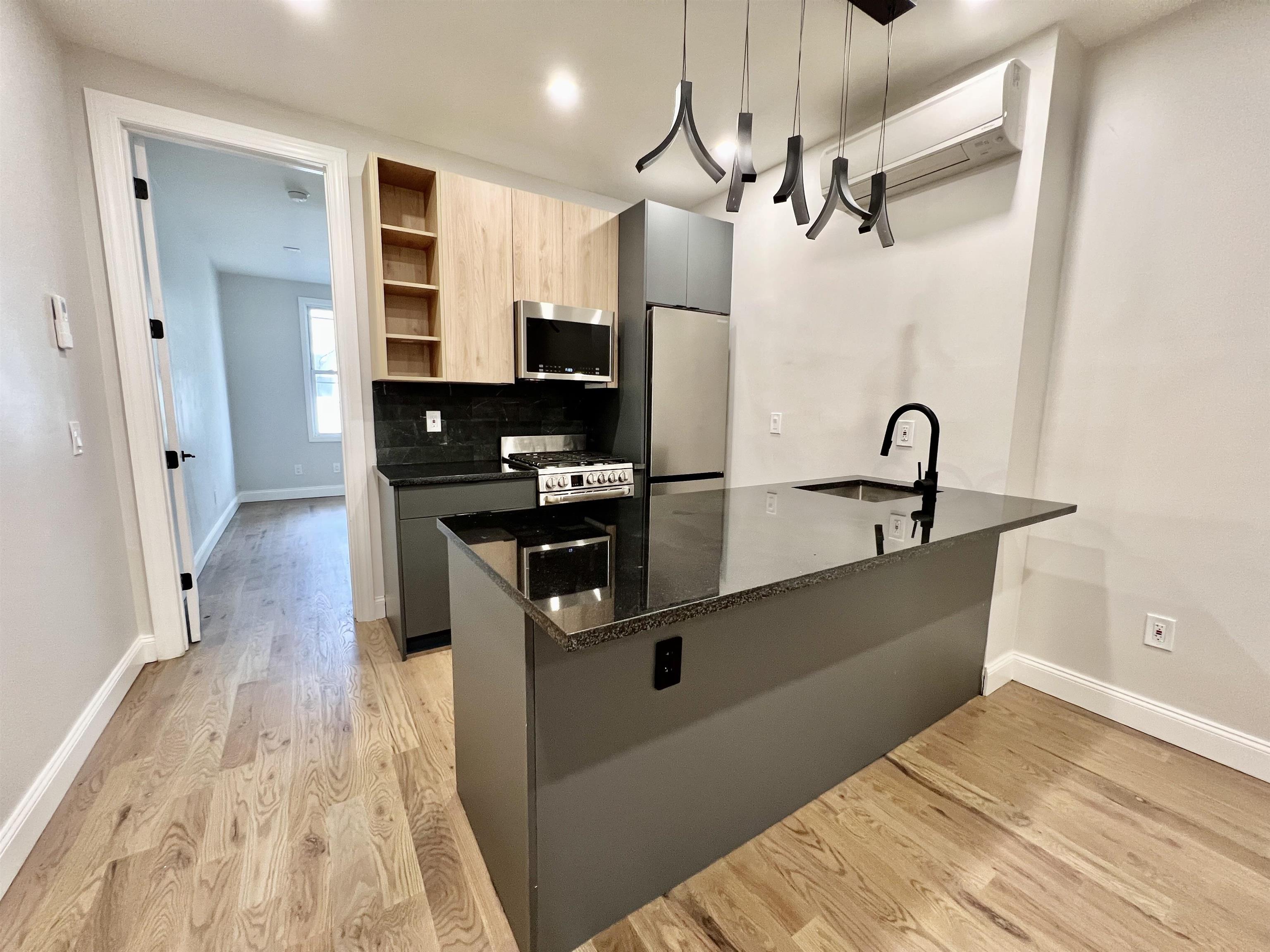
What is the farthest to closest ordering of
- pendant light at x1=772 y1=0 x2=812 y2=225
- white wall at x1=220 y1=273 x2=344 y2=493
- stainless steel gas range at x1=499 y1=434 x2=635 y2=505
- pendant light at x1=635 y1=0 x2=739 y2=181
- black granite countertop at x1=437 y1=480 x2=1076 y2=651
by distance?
white wall at x1=220 y1=273 x2=344 y2=493, stainless steel gas range at x1=499 y1=434 x2=635 y2=505, pendant light at x1=772 y1=0 x2=812 y2=225, pendant light at x1=635 y1=0 x2=739 y2=181, black granite countertop at x1=437 y1=480 x2=1076 y2=651

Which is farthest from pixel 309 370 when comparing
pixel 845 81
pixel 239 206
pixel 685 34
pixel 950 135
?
pixel 950 135

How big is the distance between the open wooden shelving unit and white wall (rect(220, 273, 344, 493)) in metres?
4.43

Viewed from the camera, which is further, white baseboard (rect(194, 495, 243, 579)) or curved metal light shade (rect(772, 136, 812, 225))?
white baseboard (rect(194, 495, 243, 579))

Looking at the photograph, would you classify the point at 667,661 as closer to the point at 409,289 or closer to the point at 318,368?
the point at 409,289

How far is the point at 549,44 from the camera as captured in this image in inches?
77.8

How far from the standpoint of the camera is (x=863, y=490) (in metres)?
2.34

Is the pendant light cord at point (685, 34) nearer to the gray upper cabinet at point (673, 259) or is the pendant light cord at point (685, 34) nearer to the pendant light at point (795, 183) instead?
the pendant light at point (795, 183)

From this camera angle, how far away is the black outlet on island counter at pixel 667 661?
112 cm

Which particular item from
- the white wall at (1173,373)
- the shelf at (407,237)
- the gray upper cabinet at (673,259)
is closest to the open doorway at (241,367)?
the shelf at (407,237)

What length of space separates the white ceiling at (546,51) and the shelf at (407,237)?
0.54m

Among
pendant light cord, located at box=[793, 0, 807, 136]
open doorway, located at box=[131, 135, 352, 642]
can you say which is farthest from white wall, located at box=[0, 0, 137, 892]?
pendant light cord, located at box=[793, 0, 807, 136]

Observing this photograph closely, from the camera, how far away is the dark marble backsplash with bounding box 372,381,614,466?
9.43 ft

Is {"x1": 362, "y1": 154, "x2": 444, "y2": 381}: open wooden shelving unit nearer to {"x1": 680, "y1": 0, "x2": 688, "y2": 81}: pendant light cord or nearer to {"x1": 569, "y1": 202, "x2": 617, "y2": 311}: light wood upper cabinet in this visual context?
{"x1": 569, "y1": 202, "x2": 617, "y2": 311}: light wood upper cabinet

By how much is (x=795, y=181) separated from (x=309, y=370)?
6599mm
